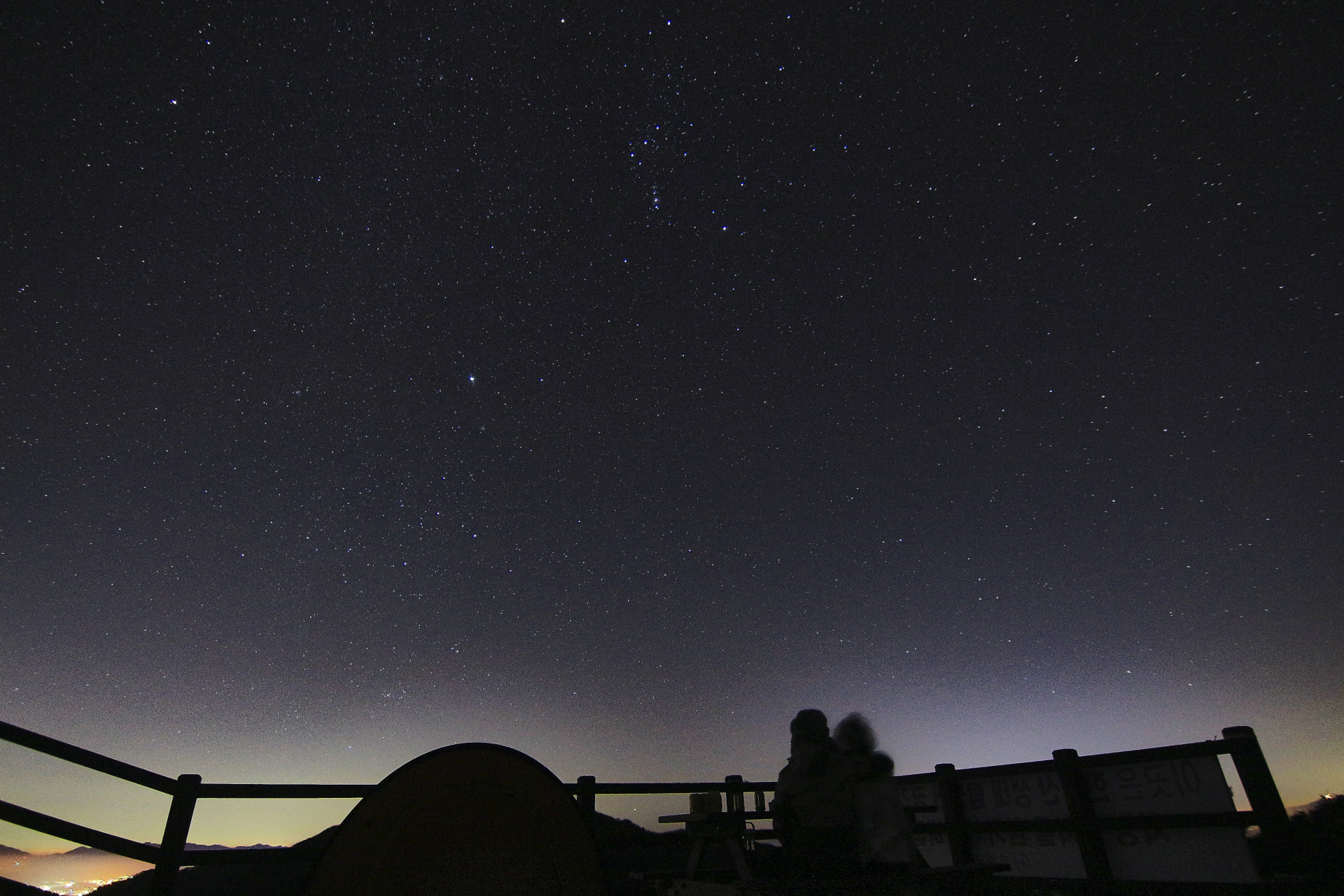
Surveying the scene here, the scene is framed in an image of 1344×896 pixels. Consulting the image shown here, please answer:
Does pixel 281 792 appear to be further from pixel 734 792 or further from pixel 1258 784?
pixel 1258 784

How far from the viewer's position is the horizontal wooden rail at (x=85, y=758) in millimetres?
3291

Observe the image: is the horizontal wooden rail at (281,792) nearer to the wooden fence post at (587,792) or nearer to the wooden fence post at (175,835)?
the wooden fence post at (175,835)

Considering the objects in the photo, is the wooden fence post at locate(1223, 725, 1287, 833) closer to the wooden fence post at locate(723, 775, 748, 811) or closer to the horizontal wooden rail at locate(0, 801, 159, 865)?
the wooden fence post at locate(723, 775, 748, 811)

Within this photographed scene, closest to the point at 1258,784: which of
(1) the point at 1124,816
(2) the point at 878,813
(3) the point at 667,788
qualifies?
(1) the point at 1124,816

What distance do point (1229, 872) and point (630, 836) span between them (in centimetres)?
442

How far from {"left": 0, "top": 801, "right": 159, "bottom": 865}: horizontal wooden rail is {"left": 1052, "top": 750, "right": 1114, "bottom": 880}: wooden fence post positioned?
6.54 meters

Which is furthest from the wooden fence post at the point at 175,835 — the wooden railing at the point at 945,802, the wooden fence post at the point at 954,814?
the wooden fence post at the point at 954,814

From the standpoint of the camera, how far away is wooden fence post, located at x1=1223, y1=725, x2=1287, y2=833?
406cm

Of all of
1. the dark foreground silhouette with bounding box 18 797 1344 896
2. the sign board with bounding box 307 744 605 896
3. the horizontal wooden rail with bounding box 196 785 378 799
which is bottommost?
the dark foreground silhouette with bounding box 18 797 1344 896

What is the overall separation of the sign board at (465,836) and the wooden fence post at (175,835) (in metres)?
2.29

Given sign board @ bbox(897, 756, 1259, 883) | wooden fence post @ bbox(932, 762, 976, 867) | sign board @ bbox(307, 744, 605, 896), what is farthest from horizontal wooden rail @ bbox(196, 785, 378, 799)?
wooden fence post @ bbox(932, 762, 976, 867)

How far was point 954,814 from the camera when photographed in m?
6.35

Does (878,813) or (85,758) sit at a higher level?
(85,758)

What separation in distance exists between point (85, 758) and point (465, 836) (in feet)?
8.00
